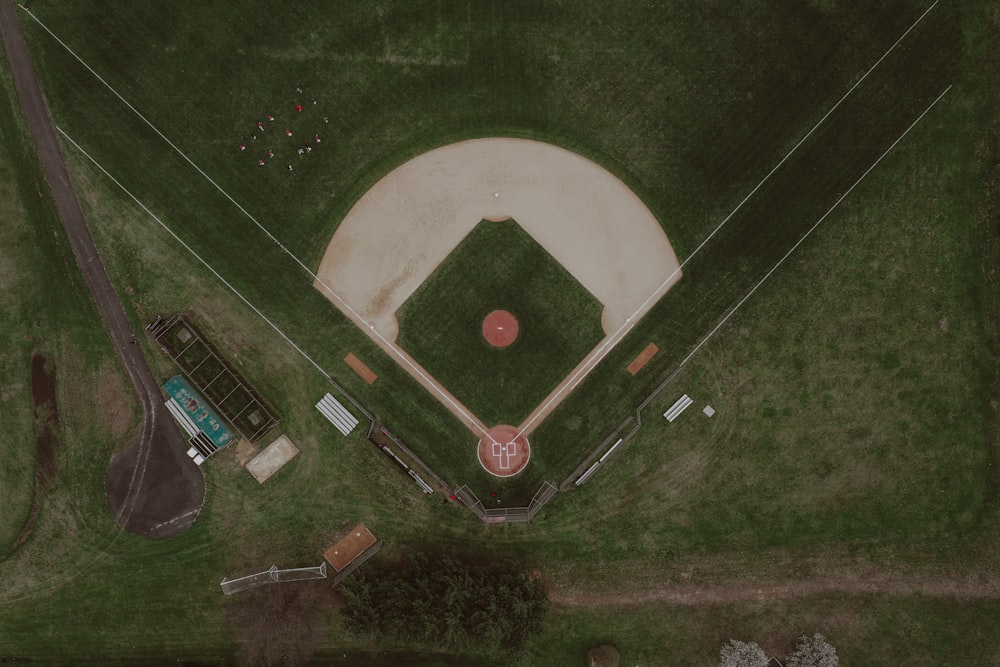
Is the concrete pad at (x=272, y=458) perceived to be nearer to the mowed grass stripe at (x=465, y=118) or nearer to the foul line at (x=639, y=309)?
the mowed grass stripe at (x=465, y=118)

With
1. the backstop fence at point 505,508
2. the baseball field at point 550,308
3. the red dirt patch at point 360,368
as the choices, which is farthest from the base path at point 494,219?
the backstop fence at point 505,508

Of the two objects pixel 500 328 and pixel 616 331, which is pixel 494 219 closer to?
pixel 500 328

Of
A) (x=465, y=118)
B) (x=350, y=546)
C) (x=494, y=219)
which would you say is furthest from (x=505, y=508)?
(x=465, y=118)

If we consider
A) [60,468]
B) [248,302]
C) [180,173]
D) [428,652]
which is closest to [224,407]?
[248,302]

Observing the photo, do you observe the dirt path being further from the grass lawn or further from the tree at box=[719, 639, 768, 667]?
the grass lawn

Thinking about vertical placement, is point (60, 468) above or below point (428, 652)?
above

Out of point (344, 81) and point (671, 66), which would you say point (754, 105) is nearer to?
point (671, 66)
